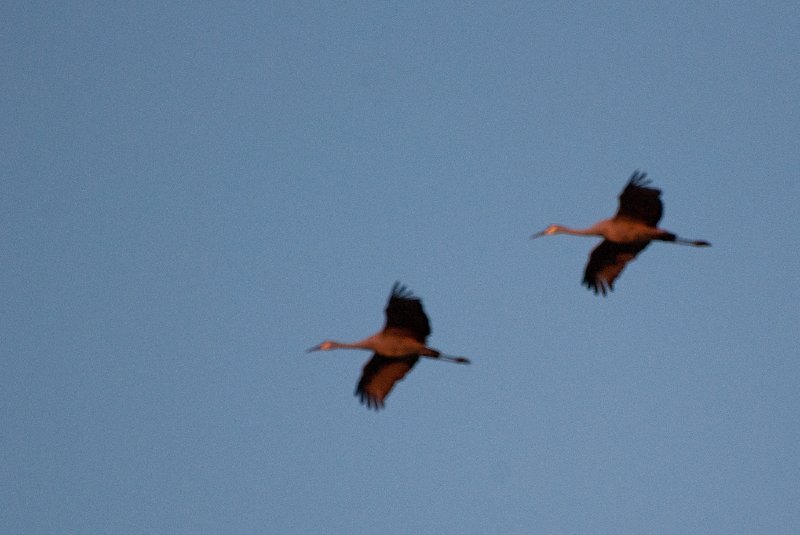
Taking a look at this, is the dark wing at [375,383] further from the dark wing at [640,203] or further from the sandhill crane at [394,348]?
the dark wing at [640,203]

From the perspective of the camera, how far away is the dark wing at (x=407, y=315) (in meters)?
27.3

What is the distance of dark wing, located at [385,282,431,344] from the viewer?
27344 mm

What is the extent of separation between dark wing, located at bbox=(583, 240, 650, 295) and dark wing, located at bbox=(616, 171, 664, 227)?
1.37 metres

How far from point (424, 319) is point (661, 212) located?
15.8 ft

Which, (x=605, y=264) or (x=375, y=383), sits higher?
(x=605, y=264)

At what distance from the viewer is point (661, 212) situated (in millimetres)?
28297

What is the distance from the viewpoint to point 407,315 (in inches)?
1085

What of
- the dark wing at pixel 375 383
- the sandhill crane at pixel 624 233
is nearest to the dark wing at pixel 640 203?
the sandhill crane at pixel 624 233

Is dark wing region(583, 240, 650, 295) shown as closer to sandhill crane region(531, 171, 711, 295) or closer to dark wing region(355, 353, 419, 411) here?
sandhill crane region(531, 171, 711, 295)

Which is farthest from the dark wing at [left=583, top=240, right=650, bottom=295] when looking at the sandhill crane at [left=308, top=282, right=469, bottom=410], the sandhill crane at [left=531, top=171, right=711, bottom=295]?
the sandhill crane at [left=308, top=282, right=469, bottom=410]

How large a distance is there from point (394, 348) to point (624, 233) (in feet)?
15.8

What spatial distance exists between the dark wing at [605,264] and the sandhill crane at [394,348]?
3129 millimetres

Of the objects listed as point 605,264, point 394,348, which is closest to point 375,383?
point 394,348

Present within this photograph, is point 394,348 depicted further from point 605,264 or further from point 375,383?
point 605,264
